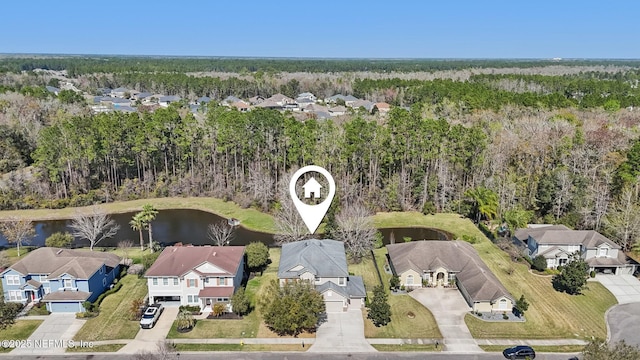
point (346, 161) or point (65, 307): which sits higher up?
point (346, 161)

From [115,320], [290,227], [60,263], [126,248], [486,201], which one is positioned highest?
[486,201]

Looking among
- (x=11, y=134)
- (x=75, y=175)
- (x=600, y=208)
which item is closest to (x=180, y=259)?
(x=75, y=175)

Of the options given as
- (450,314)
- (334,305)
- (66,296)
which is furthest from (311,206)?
(66,296)

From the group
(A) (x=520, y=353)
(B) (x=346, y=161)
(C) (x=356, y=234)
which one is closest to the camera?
(A) (x=520, y=353)

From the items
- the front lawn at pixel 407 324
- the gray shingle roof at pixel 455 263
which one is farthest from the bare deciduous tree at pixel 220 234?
the front lawn at pixel 407 324

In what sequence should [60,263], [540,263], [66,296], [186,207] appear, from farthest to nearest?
[186,207] < [540,263] < [60,263] < [66,296]

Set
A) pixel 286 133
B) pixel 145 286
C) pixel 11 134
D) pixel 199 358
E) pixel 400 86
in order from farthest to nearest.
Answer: pixel 400 86 < pixel 11 134 < pixel 286 133 < pixel 145 286 < pixel 199 358

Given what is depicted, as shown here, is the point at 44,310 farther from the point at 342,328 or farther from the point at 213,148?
the point at 213,148

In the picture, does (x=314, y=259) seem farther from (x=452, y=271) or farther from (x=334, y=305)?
(x=452, y=271)
